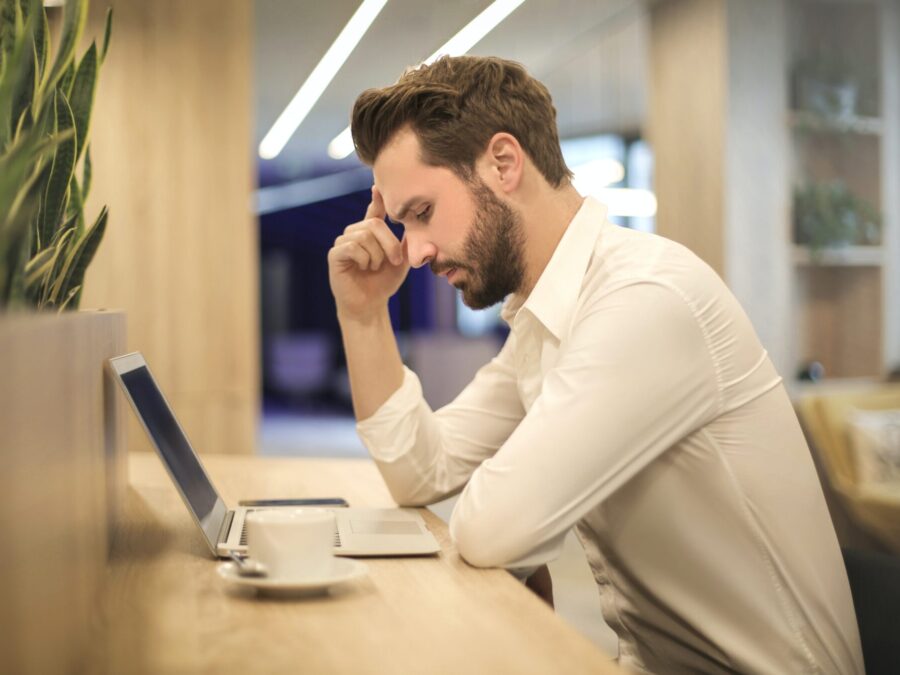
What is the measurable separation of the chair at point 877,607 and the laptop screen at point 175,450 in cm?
81

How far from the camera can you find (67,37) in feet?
3.63

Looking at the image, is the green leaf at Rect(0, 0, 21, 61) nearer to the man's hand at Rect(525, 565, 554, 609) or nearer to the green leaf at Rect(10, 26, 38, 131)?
the green leaf at Rect(10, 26, 38, 131)

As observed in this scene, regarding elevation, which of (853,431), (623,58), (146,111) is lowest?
(853,431)

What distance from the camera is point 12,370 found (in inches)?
24.0

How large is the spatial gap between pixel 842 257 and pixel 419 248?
4087mm

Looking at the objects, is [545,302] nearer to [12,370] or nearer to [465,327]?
[12,370]

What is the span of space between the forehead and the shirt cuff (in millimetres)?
306

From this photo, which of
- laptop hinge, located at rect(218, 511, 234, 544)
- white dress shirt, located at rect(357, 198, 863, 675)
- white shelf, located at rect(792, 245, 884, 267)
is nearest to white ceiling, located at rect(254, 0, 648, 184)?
white shelf, located at rect(792, 245, 884, 267)

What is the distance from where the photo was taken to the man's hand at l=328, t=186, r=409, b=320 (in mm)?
1682

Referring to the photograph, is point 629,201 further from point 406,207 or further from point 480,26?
point 406,207

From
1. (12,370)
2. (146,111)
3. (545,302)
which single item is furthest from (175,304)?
(12,370)

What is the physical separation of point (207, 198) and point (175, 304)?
49 centimetres

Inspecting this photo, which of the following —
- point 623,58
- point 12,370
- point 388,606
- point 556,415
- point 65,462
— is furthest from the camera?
point 623,58

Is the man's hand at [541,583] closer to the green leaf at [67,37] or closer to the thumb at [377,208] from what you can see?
the thumb at [377,208]
